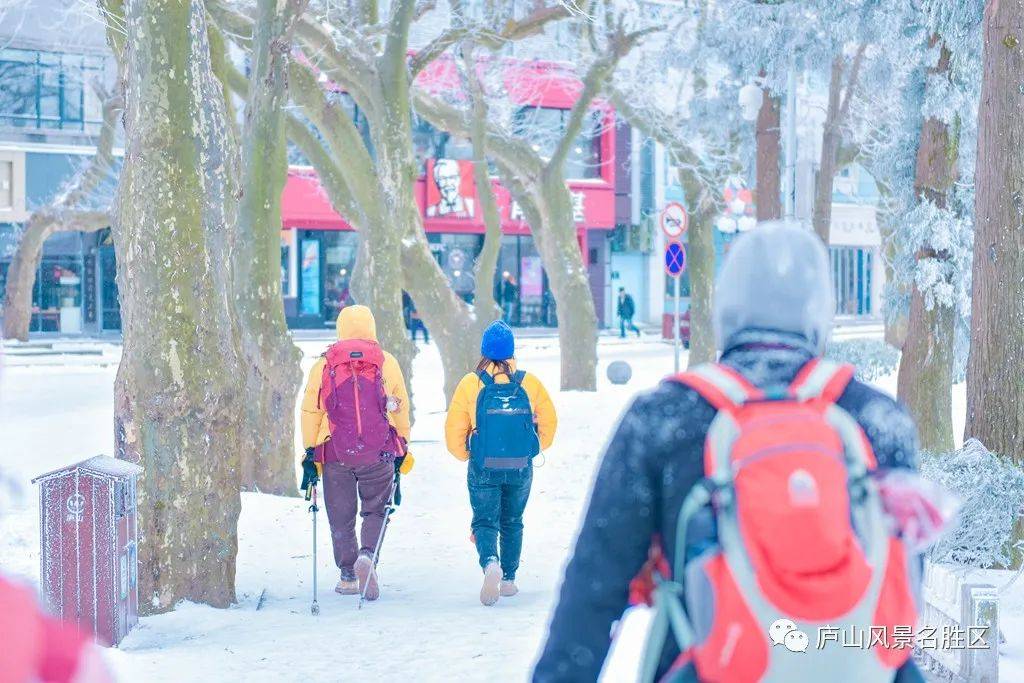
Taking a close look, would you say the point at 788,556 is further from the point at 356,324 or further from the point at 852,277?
the point at 852,277

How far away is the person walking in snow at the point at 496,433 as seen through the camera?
27.0 feet

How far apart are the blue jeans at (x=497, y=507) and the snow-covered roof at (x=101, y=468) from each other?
6.79ft

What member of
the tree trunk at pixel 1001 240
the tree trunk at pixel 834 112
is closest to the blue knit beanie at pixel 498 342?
the tree trunk at pixel 1001 240

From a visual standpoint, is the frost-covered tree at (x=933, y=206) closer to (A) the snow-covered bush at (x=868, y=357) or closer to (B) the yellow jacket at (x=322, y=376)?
(B) the yellow jacket at (x=322, y=376)

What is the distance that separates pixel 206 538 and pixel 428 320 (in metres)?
9.93

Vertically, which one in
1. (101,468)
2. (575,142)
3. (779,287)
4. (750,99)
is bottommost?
(101,468)

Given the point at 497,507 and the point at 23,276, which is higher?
the point at 23,276

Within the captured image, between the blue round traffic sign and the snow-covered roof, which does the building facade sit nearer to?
the blue round traffic sign

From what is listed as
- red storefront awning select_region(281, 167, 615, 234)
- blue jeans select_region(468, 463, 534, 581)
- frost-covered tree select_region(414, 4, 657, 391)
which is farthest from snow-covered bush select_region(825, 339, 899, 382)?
blue jeans select_region(468, 463, 534, 581)

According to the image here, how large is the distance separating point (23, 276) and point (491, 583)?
26131mm

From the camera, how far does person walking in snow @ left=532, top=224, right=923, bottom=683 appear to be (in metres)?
2.25

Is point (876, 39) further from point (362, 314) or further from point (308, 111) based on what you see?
point (362, 314)

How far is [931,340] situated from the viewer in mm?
13719

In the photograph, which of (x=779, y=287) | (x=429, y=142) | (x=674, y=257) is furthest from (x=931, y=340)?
(x=429, y=142)
